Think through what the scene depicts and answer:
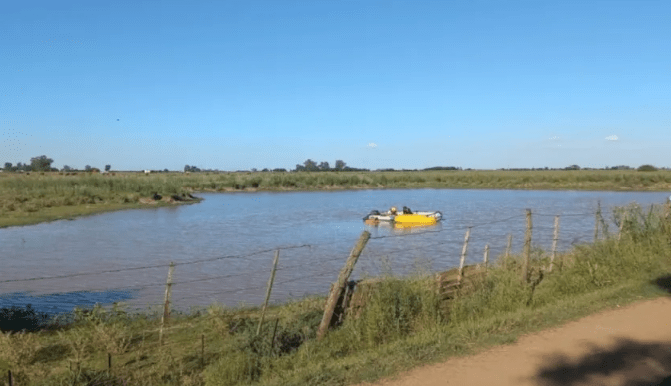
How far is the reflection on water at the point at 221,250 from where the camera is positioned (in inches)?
609

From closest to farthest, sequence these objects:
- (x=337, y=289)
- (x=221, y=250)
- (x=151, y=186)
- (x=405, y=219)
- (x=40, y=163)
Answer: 1. (x=337, y=289)
2. (x=221, y=250)
3. (x=405, y=219)
4. (x=151, y=186)
5. (x=40, y=163)

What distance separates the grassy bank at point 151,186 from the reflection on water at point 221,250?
3929 mm

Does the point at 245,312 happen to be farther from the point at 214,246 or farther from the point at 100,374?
the point at 214,246

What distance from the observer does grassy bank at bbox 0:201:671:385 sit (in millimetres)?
7730

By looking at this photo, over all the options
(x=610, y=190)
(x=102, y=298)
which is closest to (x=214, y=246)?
(x=102, y=298)

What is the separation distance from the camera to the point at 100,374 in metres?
7.40

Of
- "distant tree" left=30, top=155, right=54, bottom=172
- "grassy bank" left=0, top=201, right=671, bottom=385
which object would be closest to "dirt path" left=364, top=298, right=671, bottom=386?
"grassy bank" left=0, top=201, right=671, bottom=385

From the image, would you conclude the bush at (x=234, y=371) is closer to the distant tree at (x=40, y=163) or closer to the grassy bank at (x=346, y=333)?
the grassy bank at (x=346, y=333)

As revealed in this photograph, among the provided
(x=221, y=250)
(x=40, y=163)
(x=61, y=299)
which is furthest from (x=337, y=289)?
(x=40, y=163)

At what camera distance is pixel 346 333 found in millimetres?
9008

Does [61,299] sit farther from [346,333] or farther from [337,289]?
[346,333]

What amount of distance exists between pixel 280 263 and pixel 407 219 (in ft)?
50.5

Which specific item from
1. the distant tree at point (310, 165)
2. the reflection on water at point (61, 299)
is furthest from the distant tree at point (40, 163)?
the reflection on water at point (61, 299)

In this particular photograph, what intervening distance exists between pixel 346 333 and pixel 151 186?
150 feet
